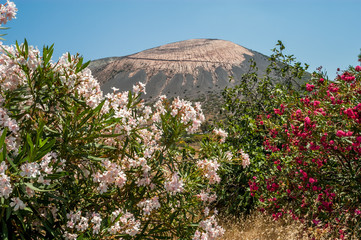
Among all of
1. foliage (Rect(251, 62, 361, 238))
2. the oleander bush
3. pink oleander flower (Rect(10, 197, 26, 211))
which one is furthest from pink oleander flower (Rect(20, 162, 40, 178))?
foliage (Rect(251, 62, 361, 238))

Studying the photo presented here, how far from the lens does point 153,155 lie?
9.24 ft

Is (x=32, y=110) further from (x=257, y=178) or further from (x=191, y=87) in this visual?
(x=191, y=87)

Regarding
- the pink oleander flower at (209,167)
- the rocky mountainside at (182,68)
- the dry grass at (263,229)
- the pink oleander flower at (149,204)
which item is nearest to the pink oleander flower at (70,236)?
the pink oleander flower at (149,204)

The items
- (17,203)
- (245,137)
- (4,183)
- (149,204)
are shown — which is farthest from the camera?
(245,137)

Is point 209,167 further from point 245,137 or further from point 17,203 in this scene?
point 245,137

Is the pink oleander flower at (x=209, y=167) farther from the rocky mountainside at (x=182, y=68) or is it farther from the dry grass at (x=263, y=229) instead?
the rocky mountainside at (x=182, y=68)

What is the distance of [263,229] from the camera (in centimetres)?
510

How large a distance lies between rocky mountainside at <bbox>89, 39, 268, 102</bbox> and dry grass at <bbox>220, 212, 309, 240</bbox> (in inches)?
3244

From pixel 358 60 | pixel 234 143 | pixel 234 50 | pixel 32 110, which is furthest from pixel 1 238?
pixel 234 50

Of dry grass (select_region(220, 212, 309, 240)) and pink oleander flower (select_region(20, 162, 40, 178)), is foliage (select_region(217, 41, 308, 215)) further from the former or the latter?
pink oleander flower (select_region(20, 162, 40, 178))

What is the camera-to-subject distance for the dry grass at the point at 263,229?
4586 millimetres

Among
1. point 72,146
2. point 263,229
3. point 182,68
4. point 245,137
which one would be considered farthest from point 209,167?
point 182,68

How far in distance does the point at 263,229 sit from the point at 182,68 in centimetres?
10596

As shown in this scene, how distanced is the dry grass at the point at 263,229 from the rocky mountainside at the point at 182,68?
82.4 metres
